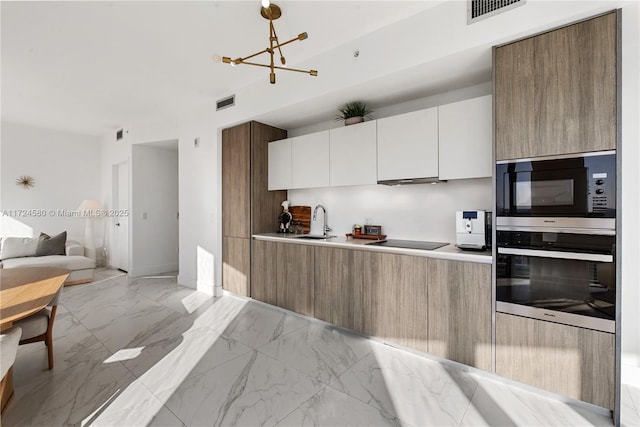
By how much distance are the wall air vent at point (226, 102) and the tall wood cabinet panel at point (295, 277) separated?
80.8 inches

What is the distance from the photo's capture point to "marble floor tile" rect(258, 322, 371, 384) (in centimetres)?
230

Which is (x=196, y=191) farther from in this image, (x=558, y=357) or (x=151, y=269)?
(x=558, y=357)

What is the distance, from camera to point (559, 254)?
1891 mm

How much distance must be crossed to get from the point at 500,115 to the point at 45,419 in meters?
3.57

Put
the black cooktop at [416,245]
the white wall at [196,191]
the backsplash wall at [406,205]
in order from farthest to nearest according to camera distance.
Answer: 1. the white wall at [196,191]
2. the backsplash wall at [406,205]
3. the black cooktop at [416,245]

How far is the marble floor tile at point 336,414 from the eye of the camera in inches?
67.3

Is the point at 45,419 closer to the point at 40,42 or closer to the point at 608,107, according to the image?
the point at 40,42

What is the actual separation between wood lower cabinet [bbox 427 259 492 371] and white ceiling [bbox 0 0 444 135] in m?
1.75

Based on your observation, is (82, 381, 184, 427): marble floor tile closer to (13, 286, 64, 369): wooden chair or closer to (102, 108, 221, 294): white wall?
(13, 286, 64, 369): wooden chair

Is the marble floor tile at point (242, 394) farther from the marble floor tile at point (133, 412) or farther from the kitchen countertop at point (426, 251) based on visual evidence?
the kitchen countertop at point (426, 251)

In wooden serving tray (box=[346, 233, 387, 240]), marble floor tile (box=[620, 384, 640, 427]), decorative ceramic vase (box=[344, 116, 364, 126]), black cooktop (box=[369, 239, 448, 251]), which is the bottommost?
marble floor tile (box=[620, 384, 640, 427])

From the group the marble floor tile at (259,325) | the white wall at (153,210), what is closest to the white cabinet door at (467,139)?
the marble floor tile at (259,325)

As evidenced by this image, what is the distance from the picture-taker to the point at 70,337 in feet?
9.33

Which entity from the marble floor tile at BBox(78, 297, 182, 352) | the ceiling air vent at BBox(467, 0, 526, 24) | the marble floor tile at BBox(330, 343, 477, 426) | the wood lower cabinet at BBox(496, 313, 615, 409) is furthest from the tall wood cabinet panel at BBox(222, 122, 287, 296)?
the wood lower cabinet at BBox(496, 313, 615, 409)
